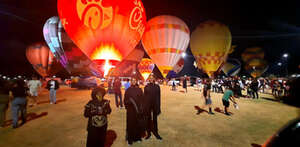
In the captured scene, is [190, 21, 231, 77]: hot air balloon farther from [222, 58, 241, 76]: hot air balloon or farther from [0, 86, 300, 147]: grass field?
[222, 58, 241, 76]: hot air balloon

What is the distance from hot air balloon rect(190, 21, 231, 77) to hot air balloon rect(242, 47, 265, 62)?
63.6ft

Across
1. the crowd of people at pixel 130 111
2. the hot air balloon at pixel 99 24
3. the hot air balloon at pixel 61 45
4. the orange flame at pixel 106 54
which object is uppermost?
the hot air balloon at pixel 61 45

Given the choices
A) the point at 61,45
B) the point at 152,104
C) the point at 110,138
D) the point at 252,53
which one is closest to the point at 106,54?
the point at 152,104

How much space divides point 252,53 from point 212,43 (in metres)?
21.4

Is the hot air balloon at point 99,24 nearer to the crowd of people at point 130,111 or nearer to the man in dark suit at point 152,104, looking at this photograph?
the crowd of people at point 130,111

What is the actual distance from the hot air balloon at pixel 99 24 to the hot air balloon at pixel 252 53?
3343 centimetres

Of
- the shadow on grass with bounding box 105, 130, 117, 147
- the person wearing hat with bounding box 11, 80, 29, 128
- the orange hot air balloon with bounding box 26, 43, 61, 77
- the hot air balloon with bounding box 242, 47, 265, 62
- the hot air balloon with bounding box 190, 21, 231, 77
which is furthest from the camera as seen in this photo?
the hot air balloon with bounding box 242, 47, 265, 62

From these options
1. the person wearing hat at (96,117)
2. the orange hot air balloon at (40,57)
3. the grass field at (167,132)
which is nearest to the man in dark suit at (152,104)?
the grass field at (167,132)

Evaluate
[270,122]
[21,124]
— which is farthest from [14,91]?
[270,122]

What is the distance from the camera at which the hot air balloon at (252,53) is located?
2755 cm

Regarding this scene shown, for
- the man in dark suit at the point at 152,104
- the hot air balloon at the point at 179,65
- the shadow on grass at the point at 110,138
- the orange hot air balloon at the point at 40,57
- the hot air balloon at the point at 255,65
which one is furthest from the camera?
the hot air balloon at the point at 179,65

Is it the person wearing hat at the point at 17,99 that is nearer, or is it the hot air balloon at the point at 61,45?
the person wearing hat at the point at 17,99

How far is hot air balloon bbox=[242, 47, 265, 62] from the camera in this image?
2755 cm

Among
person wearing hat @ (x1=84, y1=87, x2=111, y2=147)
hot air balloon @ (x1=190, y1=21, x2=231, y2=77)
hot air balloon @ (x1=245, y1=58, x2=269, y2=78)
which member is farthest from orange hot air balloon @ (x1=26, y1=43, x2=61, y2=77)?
hot air balloon @ (x1=245, y1=58, x2=269, y2=78)
